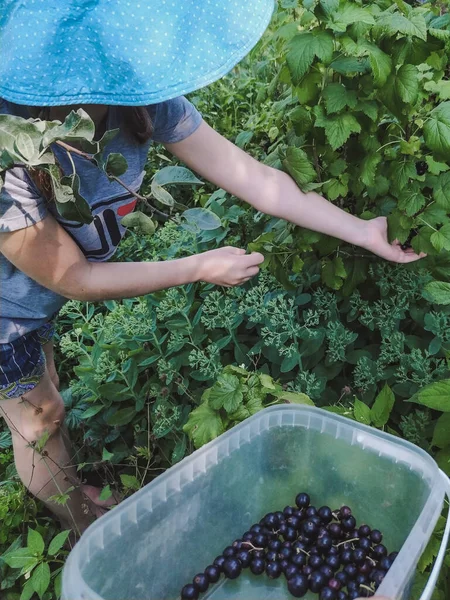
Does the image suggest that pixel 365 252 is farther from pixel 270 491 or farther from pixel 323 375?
pixel 270 491

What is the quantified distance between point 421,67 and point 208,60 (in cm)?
71

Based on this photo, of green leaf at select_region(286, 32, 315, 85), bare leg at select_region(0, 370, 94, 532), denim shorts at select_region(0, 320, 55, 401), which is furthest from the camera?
bare leg at select_region(0, 370, 94, 532)

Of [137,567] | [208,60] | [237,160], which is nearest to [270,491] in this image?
[137,567]

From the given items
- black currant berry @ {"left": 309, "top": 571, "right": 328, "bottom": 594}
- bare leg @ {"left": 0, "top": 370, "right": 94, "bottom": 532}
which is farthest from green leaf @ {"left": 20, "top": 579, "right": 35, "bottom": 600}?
black currant berry @ {"left": 309, "top": 571, "right": 328, "bottom": 594}

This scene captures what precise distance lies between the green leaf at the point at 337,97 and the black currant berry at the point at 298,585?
1.05m

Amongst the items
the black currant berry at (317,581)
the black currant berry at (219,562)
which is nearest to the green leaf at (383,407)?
the black currant berry at (317,581)

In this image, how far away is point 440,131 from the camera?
4.30 ft

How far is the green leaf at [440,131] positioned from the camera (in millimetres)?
1307

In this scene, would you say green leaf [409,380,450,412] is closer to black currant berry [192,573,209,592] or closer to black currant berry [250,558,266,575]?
black currant berry [250,558,266,575]

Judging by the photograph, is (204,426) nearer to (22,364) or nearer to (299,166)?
(22,364)

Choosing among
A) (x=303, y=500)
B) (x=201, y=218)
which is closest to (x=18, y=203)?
(x=201, y=218)

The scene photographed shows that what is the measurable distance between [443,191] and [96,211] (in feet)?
2.70

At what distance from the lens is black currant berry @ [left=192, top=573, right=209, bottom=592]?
1.34 meters

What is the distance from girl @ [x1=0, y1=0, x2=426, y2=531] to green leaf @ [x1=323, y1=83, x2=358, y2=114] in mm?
244
